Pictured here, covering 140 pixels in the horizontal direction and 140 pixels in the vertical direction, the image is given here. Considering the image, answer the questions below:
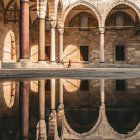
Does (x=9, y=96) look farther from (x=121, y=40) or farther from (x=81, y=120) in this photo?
(x=121, y=40)

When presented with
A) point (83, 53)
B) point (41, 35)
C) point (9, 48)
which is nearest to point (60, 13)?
point (9, 48)

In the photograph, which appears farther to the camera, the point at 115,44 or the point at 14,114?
the point at 115,44

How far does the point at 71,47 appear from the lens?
23078 millimetres

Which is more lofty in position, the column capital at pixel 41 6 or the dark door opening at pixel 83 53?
the column capital at pixel 41 6

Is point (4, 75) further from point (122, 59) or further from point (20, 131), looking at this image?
point (122, 59)

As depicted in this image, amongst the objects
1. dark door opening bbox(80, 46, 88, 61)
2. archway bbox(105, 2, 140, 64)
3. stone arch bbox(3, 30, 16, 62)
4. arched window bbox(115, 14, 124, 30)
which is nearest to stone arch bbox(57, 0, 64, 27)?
stone arch bbox(3, 30, 16, 62)

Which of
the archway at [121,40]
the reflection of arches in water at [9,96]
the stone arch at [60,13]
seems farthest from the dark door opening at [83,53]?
the reflection of arches in water at [9,96]

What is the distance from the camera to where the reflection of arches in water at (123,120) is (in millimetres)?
1663

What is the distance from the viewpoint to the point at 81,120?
1909mm

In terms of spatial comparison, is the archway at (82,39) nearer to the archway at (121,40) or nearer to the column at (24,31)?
the archway at (121,40)

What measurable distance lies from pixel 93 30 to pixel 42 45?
11071 mm

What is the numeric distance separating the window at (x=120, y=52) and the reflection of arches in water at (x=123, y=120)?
69.0ft

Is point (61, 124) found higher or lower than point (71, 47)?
lower

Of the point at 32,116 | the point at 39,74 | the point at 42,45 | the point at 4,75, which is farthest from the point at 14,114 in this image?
the point at 42,45
